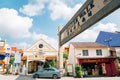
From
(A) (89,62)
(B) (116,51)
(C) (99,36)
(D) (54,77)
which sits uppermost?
(C) (99,36)

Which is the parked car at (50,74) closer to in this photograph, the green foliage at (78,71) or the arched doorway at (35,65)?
the green foliage at (78,71)

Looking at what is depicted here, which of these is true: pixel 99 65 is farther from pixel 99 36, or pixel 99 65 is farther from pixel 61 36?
pixel 61 36

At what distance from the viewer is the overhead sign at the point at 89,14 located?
26.6 feet

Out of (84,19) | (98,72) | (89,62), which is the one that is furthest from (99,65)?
(84,19)

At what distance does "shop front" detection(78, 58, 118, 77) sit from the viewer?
28.9 m

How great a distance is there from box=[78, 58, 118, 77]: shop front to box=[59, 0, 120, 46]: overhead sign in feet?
53.6

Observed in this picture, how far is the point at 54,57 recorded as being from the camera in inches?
1155

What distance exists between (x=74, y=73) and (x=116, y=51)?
822cm

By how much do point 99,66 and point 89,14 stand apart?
77.5 ft

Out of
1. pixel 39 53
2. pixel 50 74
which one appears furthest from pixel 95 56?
pixel 39 53

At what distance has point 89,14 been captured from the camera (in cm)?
1012

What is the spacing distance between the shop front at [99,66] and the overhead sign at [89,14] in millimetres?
16346

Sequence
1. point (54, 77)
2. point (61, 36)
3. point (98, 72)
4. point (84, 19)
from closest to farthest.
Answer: point (84, 19)
point (61, 36)
point (54, 77)
point (98, 72)

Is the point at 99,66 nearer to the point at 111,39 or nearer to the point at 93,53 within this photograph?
the point at 93,53
